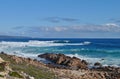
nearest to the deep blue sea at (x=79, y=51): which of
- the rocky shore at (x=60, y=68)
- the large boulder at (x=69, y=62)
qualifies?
the large boulder at (x=69, y=62)

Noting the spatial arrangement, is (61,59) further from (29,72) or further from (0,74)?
(0,74)

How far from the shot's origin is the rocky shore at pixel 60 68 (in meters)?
26.8

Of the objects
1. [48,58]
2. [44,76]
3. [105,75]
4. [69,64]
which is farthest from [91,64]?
[44,76]

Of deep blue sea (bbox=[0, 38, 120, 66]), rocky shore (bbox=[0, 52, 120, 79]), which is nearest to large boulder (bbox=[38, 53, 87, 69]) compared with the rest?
rocky shore (bbox=[0, 52, 120, 79])

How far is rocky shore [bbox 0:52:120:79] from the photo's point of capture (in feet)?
87.8

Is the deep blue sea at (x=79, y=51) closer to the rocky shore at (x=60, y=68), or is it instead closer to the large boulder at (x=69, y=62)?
the large boulder at (x=69, y=62)

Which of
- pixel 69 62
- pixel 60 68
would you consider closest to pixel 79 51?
pixel 69 62

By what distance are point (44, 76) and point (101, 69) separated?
61.7ft

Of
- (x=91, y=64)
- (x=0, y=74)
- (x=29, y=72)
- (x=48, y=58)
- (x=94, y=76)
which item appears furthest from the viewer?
(x=48, y=58)

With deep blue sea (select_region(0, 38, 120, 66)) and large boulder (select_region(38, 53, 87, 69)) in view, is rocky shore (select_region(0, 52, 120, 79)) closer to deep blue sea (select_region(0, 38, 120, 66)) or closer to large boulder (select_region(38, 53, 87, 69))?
large boulder (select_region(38, 53, 87, 69))

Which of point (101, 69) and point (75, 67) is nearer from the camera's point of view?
point (101, 69)

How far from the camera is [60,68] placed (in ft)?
140

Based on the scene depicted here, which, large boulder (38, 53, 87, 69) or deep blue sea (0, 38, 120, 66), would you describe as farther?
deep blue sea (0, 38, 120, 66)

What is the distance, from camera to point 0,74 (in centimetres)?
1795
